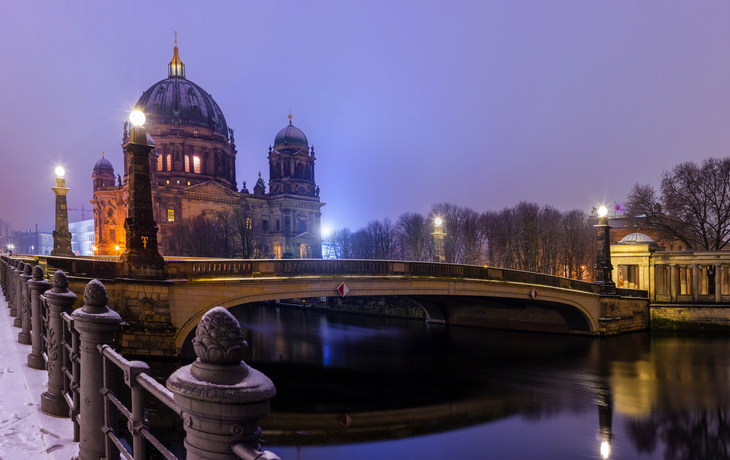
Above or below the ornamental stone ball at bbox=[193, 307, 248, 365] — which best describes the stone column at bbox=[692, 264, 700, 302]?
below

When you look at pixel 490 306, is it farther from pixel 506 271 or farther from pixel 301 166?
pixel 301 166

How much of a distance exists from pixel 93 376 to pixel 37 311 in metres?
3.49

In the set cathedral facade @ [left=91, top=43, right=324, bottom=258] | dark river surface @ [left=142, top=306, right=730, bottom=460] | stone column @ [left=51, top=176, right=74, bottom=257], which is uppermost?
cathedral facade @ [left=91, top=43, right=324, bottom=258]

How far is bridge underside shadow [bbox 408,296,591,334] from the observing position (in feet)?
107

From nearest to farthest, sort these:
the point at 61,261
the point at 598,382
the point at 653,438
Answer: the point at 653,438, the point at 61,261, the point at 598,382

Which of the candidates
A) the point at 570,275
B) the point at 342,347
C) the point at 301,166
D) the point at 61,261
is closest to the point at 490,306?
the point at 342,347

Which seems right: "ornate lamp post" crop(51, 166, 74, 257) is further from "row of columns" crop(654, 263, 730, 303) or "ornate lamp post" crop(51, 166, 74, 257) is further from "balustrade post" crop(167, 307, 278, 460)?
"row of columns" crop(654, 263, 730, 303)

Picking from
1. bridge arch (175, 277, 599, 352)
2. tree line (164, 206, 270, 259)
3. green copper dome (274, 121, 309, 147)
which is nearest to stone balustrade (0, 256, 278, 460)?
bridge arch (175, 277, 599, 352)

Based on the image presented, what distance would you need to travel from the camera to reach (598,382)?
73.5ft

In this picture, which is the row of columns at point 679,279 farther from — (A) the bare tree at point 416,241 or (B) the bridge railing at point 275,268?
(A) the bare tree at point 416,241

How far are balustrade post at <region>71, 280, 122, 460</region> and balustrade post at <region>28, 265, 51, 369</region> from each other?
3.13m

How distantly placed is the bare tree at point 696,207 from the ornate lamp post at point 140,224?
136ft

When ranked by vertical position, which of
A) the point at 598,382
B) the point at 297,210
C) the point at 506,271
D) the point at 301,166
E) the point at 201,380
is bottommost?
the point at 598,382

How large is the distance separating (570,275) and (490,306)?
62.5 feet
